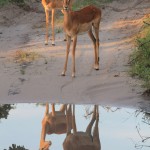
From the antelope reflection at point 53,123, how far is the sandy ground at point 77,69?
0.43 meters

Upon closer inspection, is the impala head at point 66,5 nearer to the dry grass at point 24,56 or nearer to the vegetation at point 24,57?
the vegetation at point 24,57

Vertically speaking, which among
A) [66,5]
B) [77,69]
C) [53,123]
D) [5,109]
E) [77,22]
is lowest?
[53,123]

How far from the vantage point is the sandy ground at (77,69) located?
10836 millimetres

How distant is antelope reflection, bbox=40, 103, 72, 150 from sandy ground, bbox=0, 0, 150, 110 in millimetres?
433

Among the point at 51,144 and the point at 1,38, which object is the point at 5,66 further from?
the point at 51,144

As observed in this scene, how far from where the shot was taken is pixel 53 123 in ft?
32.0

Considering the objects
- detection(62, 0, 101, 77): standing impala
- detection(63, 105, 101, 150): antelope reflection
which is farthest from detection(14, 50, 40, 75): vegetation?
detection(63, 105, 101, 150): antelope reflection

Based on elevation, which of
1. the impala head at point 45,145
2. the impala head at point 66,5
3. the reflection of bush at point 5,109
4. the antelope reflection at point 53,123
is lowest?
the impala head at point 45,145

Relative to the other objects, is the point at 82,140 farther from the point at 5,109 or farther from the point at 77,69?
the point at 77,69

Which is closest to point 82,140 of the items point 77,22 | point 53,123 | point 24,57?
point 53,123

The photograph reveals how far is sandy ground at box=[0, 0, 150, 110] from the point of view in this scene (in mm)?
10836

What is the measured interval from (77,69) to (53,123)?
293 cm

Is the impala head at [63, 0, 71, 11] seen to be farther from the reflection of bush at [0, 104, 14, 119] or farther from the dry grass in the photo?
the reflection of bush at [0, 104, 14, 119]

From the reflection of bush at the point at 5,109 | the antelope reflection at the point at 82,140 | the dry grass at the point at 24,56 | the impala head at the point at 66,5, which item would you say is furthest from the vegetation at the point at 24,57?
the antelope reflection at the point at 82,140
